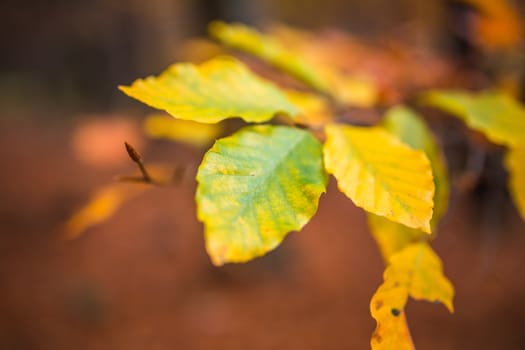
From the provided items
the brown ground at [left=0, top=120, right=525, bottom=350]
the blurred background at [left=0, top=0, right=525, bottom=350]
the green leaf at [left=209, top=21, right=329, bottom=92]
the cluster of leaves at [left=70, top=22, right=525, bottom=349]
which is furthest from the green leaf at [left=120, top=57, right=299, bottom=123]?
the brown ground at [left=0, top=120, right=525, bottom=350]

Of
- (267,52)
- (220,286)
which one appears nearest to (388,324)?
(267,52)

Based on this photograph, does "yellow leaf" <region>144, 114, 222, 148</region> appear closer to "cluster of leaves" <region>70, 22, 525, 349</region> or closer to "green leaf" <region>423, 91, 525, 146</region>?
"cluster of leaves" <region>70, 22, 525, 349</region>

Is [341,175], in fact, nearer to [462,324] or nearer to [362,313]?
[362,313]

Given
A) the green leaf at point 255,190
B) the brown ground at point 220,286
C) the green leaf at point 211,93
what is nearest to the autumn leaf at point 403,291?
the green leaf at point 255,190

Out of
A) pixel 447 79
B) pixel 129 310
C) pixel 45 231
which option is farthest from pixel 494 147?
pixel 45 231

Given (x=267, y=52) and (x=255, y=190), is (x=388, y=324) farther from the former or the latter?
(x=267, y=52)

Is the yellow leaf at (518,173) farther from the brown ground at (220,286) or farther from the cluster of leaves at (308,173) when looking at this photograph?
the brown ground at (220,286)

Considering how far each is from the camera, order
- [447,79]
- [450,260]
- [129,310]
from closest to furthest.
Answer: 1. [447,79]
2. [129,310]
3. [450,260]
